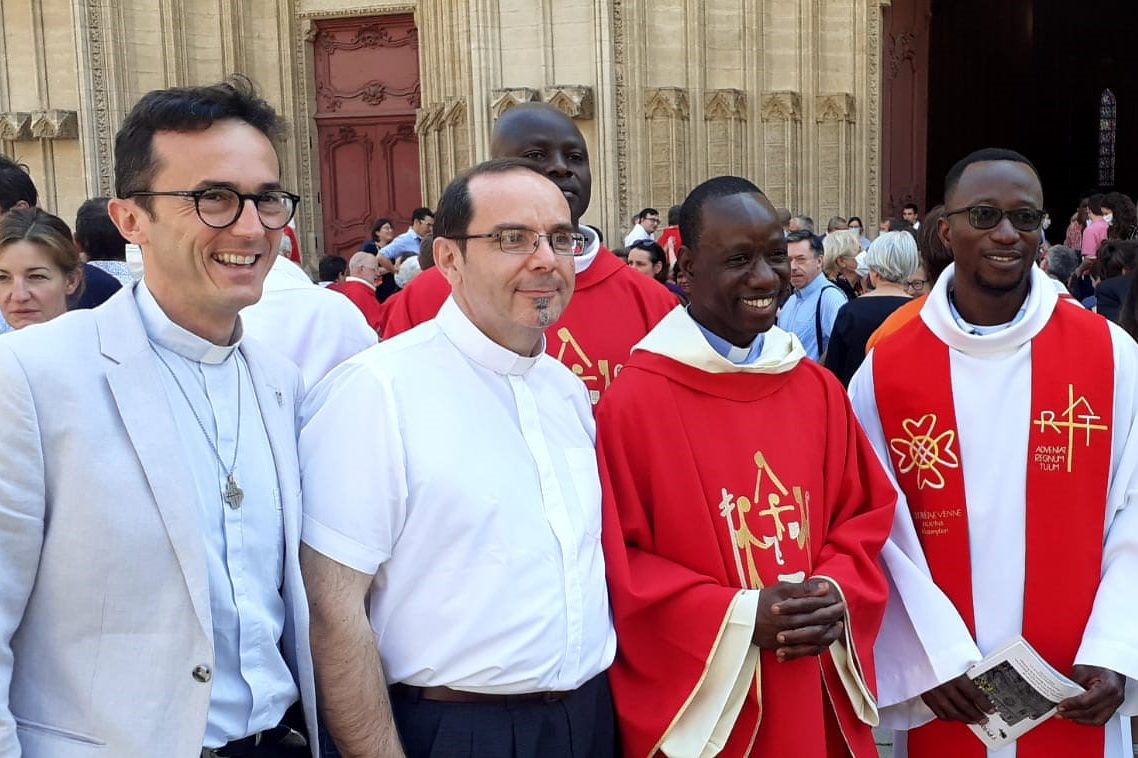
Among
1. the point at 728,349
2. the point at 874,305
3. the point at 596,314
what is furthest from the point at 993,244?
the point at 874,305

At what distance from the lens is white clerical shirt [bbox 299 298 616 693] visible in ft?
7.15

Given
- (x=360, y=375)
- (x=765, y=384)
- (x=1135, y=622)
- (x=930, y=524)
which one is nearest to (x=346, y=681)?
(x=360, y=375)

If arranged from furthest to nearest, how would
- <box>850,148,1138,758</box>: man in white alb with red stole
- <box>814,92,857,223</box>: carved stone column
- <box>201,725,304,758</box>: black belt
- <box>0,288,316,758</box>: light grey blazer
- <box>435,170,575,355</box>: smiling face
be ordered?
<box>814,92,857,223</box>: carved stone column
<box>850,148,1138,758</box>: man in white alb with red stole
<box>435,170,575,355</box>: smiling face
<box>201,725,304,758</box>: black belt
<box>0,288,316,758</box>: light grey blazer

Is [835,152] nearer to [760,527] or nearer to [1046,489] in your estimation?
[1046,489]

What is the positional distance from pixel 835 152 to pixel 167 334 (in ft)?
37.0

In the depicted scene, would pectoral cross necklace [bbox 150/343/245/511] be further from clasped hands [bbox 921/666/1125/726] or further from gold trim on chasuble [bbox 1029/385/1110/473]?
gold trim on chasuble [bbox 1029/385/1110/473]

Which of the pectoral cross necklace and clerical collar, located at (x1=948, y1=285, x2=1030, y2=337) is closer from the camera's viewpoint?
the pectoral cross necklace

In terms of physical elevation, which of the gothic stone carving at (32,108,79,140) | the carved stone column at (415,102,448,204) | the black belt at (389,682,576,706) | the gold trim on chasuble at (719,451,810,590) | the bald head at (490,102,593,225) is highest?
the gothic stone carving at (32,108,79,140)

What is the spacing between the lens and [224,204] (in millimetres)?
1979

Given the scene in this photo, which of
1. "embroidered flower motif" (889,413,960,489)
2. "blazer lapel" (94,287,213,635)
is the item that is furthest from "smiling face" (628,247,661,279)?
"blazer lapel" (94,287,213,635)

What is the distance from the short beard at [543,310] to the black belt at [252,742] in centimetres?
93

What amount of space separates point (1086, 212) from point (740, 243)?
37.3ft

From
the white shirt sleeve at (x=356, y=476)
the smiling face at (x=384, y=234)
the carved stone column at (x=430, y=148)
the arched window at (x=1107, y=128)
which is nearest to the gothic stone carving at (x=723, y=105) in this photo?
the carved stone column at (x=430, y=148)

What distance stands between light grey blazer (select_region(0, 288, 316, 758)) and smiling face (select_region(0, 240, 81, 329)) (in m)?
1.76
